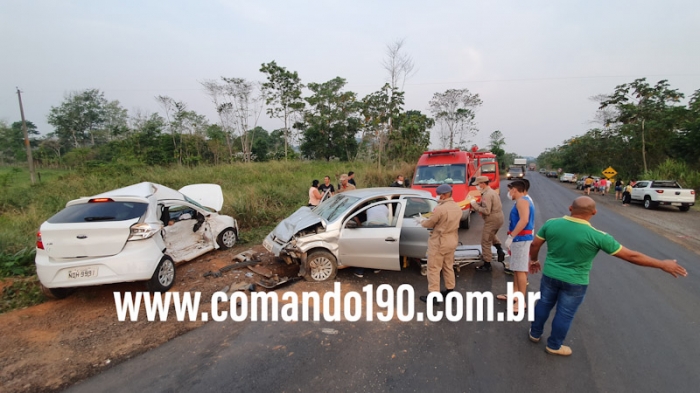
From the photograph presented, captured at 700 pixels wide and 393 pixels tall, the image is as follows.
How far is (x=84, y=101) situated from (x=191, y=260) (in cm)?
4711

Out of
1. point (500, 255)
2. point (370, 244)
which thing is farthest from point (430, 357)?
point (500, 255)

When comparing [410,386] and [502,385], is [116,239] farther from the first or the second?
[502,385]

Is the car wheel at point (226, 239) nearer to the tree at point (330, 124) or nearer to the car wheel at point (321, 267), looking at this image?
the car wheel at point (321, 267)

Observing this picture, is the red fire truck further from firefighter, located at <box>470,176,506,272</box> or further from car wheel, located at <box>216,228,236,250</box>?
car wheel, located at <box>216,228,236,250</box>

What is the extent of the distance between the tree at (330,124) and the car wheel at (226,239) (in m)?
25.2

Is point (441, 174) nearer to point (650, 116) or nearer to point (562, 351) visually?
point (562, 351)

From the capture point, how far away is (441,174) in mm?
9688

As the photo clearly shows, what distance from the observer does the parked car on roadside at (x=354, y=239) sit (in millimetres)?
4863

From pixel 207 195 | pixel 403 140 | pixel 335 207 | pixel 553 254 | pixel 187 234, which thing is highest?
pixel 403 140

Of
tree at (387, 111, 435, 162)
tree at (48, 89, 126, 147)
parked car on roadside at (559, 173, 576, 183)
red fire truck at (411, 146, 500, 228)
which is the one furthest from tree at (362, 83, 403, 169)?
tree at (48, 89, 126, 147)

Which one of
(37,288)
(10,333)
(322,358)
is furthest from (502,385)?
(37,288)

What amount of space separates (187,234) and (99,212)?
196 centimetres

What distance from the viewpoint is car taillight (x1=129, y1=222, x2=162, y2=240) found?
423cm

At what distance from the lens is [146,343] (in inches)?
134
